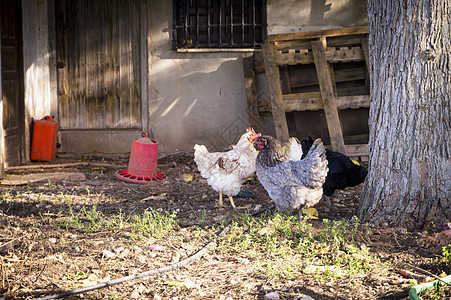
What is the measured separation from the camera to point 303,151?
21.1 ft

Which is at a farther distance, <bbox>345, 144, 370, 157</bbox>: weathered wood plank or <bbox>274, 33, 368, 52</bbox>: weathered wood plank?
<bbox>274, 33, 368, 52</bbox>: weathered wood plank

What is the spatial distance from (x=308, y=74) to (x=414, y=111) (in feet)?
14.0

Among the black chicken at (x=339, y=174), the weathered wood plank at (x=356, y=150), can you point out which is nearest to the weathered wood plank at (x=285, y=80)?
the weathered wood plank at (x=356, y=150)

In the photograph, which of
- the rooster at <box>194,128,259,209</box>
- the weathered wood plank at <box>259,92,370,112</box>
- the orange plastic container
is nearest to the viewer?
the rooster at <box>194,128,259,209</box>

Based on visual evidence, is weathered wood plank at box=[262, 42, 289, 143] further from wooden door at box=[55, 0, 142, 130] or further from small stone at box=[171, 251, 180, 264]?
small stone at box=[171, 251, 180, 264]

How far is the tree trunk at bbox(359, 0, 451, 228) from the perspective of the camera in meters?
4.90

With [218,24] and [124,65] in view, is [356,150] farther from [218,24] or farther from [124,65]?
[124,65]

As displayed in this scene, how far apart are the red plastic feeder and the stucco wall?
187 cm

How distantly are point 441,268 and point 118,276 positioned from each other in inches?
104

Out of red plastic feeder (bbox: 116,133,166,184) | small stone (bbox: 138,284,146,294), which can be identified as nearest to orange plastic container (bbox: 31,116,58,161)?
red plastic feeder (bbox: 116,133,166,184)

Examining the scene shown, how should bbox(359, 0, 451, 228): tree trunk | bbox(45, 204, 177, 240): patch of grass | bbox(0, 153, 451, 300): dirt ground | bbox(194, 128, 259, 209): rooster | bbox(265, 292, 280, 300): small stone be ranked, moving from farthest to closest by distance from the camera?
bbox(194, 128, 259, 209): rooster < bbox(45, 204, 177, 240): patch of grass < bbox(359, 0, 451, 228): tree trunk < bbox(0, 153, 451, 300): dirt ground < bbox(265, 292, 280, 300): small stone

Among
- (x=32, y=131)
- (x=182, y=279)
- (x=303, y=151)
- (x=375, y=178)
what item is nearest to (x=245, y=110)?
(x=303, y=151)

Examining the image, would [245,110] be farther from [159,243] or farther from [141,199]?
[159,243]

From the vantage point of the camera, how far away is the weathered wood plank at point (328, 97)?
8.23 meters
